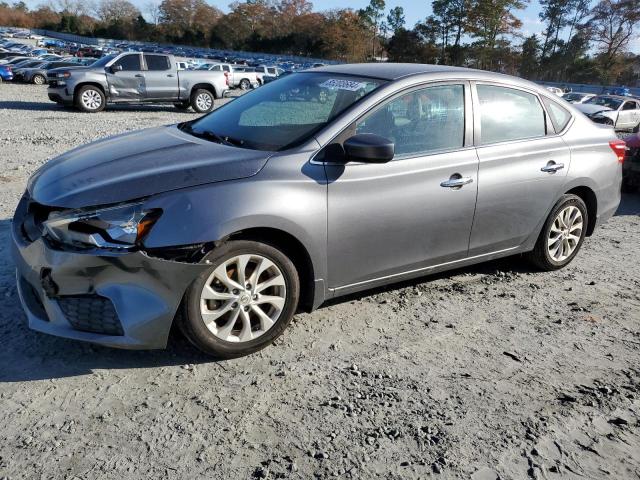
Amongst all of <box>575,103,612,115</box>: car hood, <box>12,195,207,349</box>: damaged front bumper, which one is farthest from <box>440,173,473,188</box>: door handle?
<box>575,103,612,115</box>: car hood

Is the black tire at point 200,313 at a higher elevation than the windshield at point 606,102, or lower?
higher

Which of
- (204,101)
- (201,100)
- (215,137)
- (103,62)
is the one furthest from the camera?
(204,101)

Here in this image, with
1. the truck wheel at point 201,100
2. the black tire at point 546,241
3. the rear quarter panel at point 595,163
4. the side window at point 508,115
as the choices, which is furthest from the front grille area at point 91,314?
the truck wheel at point 201,100

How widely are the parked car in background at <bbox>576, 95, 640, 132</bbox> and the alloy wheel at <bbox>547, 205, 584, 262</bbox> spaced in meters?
17.4

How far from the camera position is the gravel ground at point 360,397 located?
2.50m

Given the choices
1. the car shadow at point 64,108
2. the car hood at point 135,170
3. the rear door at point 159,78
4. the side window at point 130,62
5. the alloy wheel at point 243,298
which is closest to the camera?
the car hood at point 135,170

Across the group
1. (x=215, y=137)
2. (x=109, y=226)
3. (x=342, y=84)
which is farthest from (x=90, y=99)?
(x=109, y=226)

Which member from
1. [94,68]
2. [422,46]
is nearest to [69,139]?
[94,68]

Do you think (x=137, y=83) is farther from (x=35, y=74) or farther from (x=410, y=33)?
(x=410, y=33)

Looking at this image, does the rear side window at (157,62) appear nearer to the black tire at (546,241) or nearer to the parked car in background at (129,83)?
the parked car in background at (129,83)

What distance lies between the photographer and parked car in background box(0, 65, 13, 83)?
89.0 feet

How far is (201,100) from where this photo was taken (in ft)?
58.7

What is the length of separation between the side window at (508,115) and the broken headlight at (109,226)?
2561 mm

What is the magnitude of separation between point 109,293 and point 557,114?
3.88 meters
